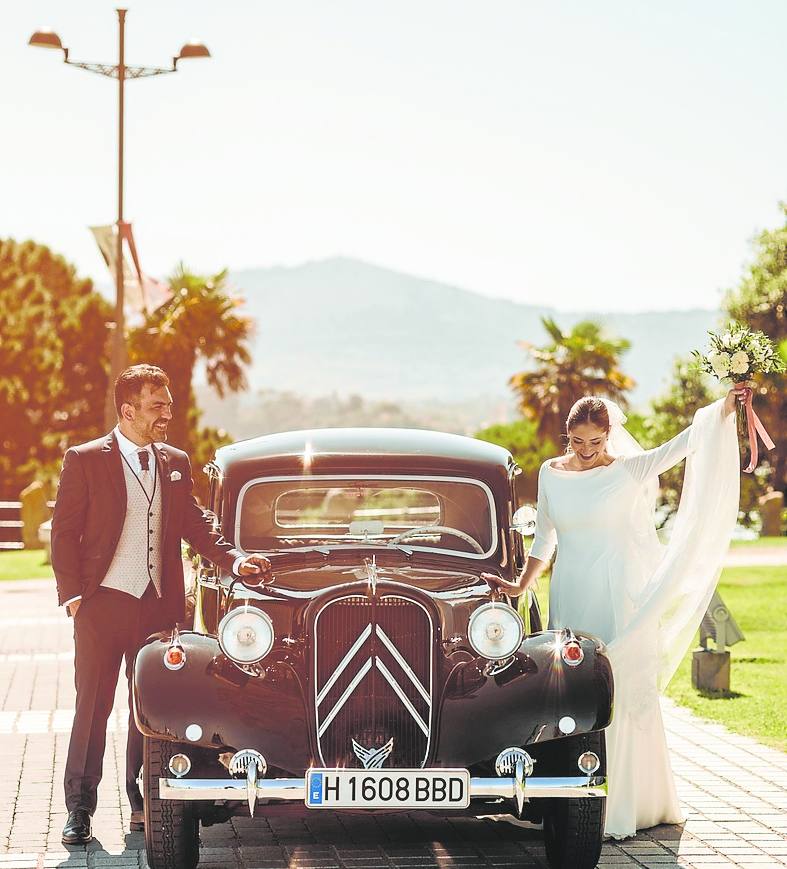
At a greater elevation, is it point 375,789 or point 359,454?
point 359,454

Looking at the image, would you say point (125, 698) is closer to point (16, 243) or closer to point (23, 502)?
point (23, 502)

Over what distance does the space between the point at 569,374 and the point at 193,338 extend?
41.6ft

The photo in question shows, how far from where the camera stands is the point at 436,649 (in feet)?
18.9

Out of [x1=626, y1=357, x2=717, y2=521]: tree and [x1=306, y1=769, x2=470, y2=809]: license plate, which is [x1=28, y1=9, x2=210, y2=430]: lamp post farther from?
[x1=626, y1=357, x2=717, y2=521]: tree

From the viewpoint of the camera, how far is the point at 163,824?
5.93 metres

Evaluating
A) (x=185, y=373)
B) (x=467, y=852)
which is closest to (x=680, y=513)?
(x=467, y=852)

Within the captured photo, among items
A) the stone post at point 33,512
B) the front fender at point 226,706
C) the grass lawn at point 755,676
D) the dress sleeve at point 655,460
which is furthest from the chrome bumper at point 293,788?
the stone post at point 33,512

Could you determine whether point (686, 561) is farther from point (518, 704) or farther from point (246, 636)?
point (246, 636)

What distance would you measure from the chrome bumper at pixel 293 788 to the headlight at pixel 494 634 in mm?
499

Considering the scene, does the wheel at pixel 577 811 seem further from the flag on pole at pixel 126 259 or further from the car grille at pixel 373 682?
the flag on pole at pixel 126 259

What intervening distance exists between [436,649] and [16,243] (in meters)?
61.0

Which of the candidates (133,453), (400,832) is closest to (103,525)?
(133,453)

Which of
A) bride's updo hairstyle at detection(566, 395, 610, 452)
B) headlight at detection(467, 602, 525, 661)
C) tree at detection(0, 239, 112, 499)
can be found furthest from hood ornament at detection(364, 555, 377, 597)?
tree at detection(0, 239, 112, 499)

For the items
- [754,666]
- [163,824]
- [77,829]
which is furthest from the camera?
[754,666]
